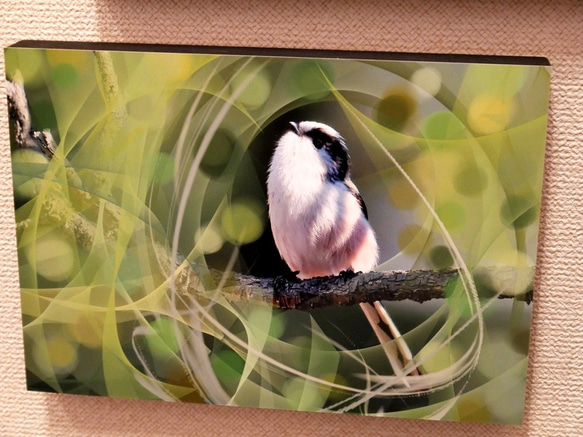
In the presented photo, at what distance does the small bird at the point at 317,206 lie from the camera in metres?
0.69

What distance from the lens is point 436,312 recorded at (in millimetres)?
711

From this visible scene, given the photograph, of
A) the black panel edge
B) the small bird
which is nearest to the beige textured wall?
the black panel edge

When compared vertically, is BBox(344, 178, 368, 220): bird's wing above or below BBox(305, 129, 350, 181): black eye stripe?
below

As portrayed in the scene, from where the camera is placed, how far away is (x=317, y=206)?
701mm

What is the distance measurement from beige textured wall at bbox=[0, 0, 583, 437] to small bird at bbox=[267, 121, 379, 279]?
0.37 ft

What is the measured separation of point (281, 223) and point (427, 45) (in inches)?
9.9

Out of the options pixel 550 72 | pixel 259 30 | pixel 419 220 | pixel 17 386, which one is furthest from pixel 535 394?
pixel 17 386

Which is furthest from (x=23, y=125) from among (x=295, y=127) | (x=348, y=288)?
(x=348, y=288)

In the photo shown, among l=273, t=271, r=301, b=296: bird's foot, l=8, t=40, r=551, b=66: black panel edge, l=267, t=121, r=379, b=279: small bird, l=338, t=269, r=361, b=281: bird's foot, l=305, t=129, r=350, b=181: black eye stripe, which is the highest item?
l=8, t=40, r=551, b=66: black panel edge

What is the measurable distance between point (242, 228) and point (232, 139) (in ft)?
0.33

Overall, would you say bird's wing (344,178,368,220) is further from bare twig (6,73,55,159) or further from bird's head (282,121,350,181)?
bare twig (6,73,55,159)

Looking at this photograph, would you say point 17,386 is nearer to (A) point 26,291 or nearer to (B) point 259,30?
(A) point 26,291

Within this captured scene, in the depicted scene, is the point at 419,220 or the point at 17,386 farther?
the point at 17,386

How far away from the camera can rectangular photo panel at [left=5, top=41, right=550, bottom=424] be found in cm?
67
